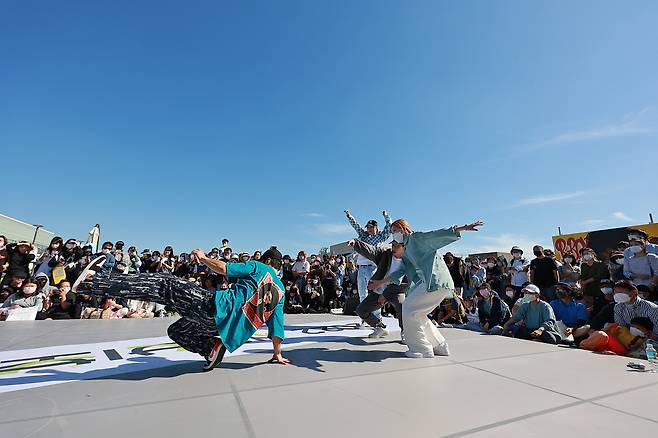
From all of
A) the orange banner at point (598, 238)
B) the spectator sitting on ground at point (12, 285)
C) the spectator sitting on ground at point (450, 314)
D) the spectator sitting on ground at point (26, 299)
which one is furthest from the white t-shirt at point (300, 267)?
the orange banner at point (598, 238)

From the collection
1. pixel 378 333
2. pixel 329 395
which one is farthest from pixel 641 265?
pixel 329 395

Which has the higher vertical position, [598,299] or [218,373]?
[598,299]

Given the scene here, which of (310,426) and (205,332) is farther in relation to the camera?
(205,332)

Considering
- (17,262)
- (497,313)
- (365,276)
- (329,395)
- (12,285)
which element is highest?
(17,262)

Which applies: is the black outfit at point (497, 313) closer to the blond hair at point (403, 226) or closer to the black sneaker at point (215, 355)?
the blond hair at point (403, 226)

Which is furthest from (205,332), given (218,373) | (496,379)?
(496,379)

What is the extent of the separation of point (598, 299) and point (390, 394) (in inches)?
243

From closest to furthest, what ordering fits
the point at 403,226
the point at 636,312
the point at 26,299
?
the point at 403,226, the point at 636,312, the point at 26,299

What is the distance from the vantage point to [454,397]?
8.26ft

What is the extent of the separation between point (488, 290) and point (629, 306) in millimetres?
2488

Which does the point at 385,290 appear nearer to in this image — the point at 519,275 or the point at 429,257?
the point at 429,257

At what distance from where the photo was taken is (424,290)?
3.99m

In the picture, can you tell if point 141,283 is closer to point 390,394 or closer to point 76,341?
point 390,394

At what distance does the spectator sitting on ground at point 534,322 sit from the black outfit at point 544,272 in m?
2.26
